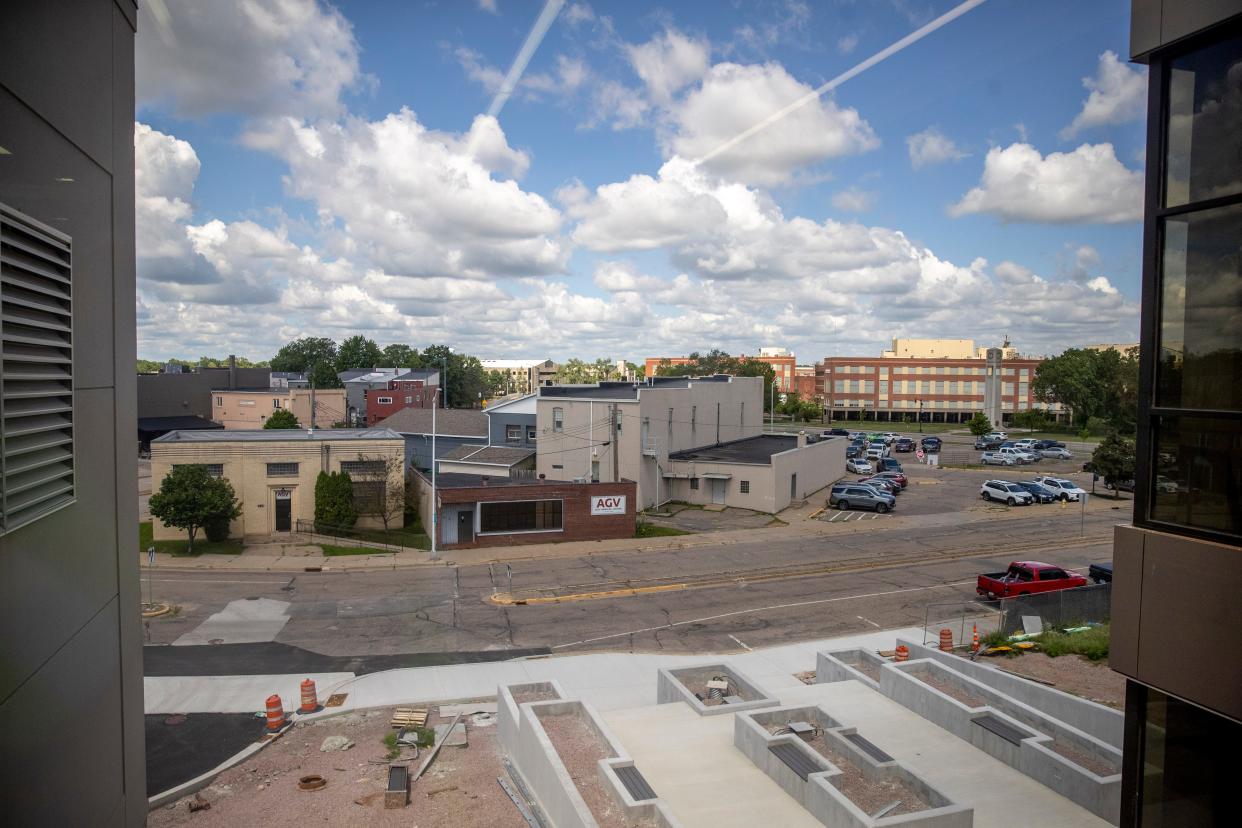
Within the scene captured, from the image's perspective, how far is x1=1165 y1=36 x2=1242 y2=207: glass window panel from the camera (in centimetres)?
529

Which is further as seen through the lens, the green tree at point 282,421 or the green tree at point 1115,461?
the green tree at point 282,421

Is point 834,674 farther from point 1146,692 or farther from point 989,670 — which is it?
point 1146,692

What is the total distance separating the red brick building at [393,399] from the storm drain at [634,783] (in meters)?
73.8

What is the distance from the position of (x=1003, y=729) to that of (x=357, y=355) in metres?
144

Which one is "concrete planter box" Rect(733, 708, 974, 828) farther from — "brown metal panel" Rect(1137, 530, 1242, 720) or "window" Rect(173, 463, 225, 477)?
"window" Rect(173, 463, 225, 477)

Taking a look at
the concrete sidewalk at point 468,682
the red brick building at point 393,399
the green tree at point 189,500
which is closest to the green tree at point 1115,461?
the concrete sidewalk at point 468,682

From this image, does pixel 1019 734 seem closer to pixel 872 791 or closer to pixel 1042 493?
pixel 872 791

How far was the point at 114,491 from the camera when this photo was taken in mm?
6555

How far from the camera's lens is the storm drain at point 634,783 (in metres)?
10.6

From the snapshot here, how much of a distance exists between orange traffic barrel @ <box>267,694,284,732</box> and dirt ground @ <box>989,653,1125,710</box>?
52.7 feet

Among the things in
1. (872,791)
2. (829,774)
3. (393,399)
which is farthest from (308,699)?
(393,399)

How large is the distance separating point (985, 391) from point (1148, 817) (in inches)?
4463

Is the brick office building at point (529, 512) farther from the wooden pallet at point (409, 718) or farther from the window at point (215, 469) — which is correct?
the wooden pallet at point (409, 718)

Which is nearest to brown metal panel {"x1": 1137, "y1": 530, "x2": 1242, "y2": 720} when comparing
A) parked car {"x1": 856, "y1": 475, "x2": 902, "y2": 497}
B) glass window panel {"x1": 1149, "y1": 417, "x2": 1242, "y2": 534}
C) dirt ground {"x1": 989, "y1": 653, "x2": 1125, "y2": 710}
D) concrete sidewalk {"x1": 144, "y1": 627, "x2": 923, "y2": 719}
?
glass window panel {"x1": 1149, "y1": 417, "x2": 1242, "y2": 534}
